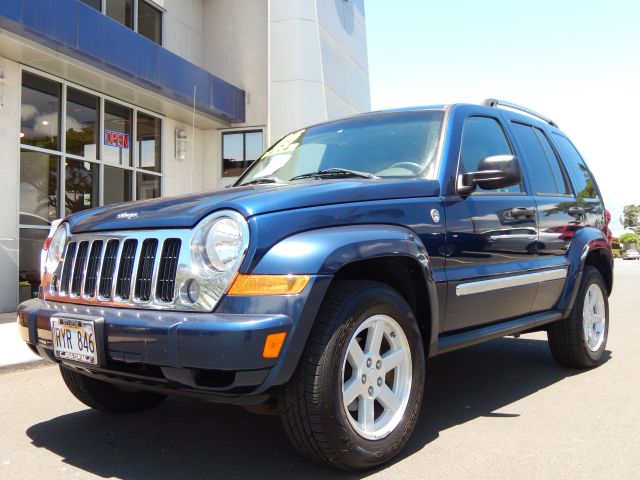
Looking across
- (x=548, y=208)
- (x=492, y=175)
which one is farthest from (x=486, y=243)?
(x=548, y=208)

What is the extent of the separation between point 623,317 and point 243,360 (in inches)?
312

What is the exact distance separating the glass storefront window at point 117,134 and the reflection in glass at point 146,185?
494 mm

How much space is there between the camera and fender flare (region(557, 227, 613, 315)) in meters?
4.72

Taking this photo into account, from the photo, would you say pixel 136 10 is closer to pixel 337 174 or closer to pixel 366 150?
pixel 366 150

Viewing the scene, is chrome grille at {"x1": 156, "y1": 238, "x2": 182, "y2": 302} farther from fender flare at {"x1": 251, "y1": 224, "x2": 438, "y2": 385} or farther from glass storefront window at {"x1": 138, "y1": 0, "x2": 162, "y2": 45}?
glass storefront window at {"x1": 138, "y1": 0, "x2": 162, "y2": 45}

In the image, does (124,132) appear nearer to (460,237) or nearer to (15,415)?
(15,415)

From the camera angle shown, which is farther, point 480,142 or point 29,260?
point 29,260

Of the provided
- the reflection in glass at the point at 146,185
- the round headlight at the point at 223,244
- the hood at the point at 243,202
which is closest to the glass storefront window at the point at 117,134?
the reflection in glass at the point at 146,185

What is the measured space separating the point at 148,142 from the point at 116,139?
1169 mm

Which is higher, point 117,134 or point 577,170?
point 117,134

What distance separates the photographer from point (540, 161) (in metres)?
4.84

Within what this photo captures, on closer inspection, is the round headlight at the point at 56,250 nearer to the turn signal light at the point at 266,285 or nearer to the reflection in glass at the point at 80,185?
the turn signal light at the point at 266,285

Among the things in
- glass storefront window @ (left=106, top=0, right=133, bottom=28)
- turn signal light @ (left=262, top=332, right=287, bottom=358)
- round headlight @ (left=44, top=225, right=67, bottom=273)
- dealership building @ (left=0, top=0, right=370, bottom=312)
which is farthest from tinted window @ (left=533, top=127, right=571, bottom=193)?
glass storefront window @ (left=106, top=0, right=133, bottom=28)

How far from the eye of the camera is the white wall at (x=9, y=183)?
31.9ft
